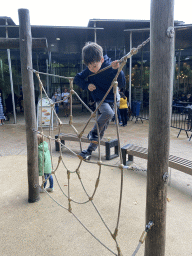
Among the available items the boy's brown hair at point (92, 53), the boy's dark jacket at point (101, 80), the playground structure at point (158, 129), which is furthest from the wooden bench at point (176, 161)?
the boy's brown hair at point (92, 53)

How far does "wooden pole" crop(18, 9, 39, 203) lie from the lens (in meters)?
3.04

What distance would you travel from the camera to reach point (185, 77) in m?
13.6

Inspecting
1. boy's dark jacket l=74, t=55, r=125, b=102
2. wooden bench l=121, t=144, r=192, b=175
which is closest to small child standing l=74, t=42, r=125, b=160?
boy's dark jacket l=74, t=55, r=125, b=102

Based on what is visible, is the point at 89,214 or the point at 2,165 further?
the point at 2,165

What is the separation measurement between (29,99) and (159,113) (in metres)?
2.26

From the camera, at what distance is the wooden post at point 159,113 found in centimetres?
121

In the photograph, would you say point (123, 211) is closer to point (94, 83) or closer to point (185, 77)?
point (94, 83)

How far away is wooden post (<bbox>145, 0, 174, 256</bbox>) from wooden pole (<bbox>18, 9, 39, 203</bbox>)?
2103mm

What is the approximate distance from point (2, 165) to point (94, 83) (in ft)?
10.6

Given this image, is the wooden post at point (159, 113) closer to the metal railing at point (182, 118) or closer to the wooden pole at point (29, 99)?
the wooden pole at point (29, 99)

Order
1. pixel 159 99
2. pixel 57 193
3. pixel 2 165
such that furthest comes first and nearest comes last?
pixel 2 165 < pixel 57 193 < pixel 159 99

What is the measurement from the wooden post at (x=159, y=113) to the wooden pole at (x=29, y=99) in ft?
6.90

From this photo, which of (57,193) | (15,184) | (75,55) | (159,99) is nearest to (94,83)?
(159,99)

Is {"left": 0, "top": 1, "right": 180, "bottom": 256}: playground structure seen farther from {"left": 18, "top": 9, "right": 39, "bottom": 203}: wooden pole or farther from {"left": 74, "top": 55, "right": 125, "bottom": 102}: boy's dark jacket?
{"left": 18, "top": 9, "right": 39, "bottom": 203}: wooden pole
